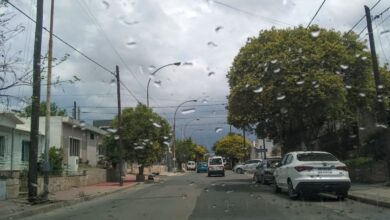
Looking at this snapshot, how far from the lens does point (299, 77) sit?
24.1 m

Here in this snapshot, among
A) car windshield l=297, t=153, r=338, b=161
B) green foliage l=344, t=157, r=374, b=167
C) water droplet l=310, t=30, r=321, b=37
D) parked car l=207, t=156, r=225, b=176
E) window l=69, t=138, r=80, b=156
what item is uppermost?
water droplet l=310, t=30, r=321, b=37

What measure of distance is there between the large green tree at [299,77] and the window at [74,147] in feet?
53.1

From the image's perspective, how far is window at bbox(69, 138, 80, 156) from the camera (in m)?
41.2

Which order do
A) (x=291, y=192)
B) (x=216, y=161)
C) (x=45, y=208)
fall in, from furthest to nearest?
(x=216, y=161) → (x=291, y=192) → (x=45, y=208)

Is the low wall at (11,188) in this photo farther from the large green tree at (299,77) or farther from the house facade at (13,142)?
the large green tree at (299,77)

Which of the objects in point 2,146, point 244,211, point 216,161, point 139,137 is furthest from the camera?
point 216,161

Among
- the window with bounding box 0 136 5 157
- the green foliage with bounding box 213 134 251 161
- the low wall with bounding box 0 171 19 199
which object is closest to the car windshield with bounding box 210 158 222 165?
the window with bounding box 0 136 5 157

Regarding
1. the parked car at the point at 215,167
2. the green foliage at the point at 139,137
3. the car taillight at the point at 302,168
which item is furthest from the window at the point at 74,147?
the car taillight at the point at 302,168

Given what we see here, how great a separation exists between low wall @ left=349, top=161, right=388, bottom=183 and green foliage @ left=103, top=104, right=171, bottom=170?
52.5ft

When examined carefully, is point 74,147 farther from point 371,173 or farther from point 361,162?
point 371,173

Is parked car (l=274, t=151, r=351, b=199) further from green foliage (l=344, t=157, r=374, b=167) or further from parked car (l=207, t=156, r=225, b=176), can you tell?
parked car (l=207, t=156, r=225, b=176)

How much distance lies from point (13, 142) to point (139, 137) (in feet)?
37.8

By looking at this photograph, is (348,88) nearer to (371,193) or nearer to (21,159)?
(371,193)

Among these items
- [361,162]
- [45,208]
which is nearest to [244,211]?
[45,208]
